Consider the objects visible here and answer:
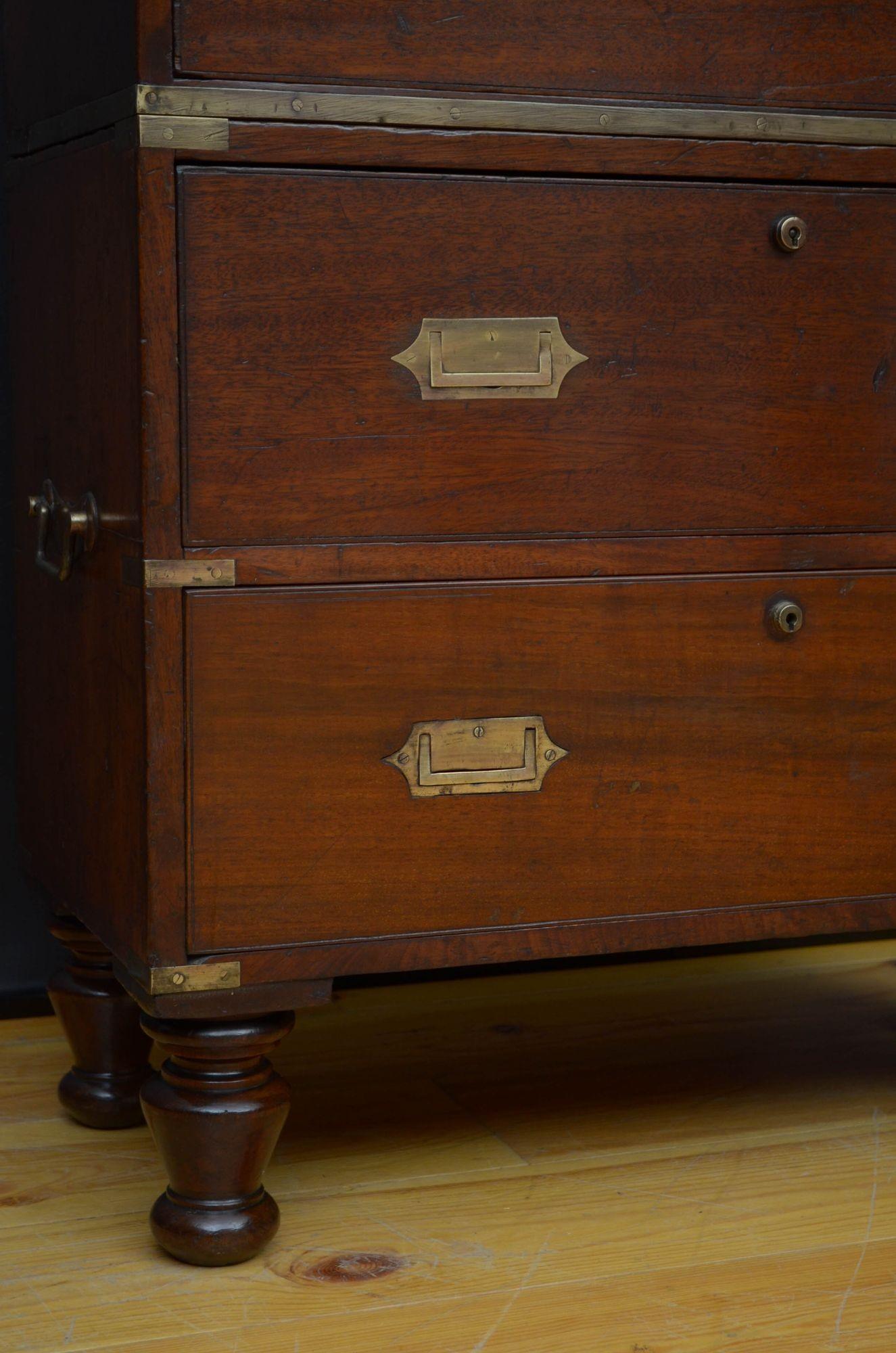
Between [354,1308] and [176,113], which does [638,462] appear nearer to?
[176,113]

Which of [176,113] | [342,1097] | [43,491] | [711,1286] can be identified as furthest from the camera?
[342,1097]

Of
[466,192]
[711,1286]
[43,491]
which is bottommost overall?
[711,1286]

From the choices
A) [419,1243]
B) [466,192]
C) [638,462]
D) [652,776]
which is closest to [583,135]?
[466,192]

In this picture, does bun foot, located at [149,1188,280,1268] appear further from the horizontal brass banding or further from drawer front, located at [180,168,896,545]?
the horizontal brass banding

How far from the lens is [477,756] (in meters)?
1.18

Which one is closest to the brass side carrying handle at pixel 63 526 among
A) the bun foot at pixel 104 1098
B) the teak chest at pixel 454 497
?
the teak chest at pixel 454 497

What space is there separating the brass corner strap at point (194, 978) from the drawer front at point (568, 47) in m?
0.56

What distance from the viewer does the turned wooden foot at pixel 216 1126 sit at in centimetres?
116

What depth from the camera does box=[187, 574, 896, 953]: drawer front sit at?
3.72ft

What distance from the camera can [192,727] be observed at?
1.11 m

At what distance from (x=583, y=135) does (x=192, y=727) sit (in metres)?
0.46

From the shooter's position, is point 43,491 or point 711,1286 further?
point 43,491

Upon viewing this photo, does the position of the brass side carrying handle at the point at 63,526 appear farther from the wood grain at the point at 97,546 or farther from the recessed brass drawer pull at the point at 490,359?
the recessed brass drawer pull at the point at 490,359

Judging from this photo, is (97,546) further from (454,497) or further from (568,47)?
(568,47)
